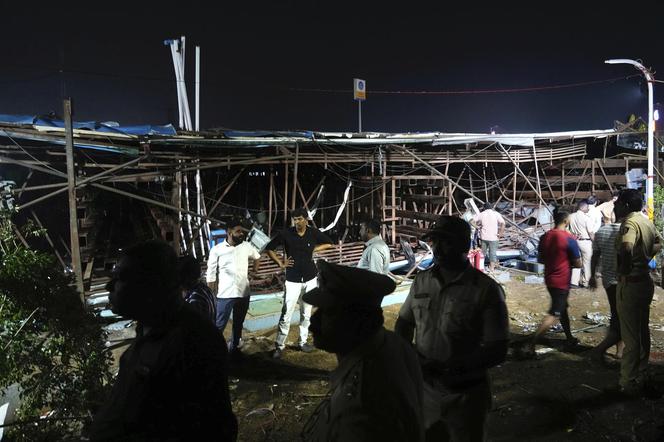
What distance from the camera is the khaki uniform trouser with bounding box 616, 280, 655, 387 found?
420 cm

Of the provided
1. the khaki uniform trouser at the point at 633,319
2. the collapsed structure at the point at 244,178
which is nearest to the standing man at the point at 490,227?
the collapsed structure at the point at 244,178

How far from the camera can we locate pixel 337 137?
966 cm

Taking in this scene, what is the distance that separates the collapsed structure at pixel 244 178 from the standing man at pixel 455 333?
16.2 feet

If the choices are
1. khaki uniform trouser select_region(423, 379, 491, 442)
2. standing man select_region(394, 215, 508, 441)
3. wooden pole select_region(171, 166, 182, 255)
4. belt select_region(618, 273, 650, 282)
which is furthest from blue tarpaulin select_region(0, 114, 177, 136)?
belt select_region(618, 273, 650, 282)

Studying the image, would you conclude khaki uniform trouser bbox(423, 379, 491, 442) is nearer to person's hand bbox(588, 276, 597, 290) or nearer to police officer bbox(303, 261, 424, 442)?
police officer bbox(303, 261, 424, 442)

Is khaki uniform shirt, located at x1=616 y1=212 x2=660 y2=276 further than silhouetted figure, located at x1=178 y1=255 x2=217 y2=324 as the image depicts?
Yes

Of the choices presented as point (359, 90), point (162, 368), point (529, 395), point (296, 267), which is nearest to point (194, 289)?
point (296, 267)

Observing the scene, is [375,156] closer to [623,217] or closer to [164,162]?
[164,162]

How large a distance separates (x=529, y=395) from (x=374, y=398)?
3987 millimetres

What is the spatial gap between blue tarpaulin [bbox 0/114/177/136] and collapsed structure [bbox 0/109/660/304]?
0.03 metres

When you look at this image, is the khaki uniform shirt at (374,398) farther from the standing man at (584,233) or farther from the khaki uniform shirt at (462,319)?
the standing man at (584,233)

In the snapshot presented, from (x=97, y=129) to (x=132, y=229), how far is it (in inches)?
97.6

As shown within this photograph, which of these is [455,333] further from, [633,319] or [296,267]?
[296,267]

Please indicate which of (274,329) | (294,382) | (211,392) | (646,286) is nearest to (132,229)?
(274,329)
